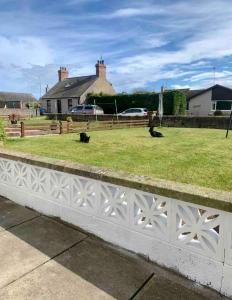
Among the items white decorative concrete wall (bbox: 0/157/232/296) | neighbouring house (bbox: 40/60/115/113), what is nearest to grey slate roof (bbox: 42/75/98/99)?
neighbouring house (bbox: 40/60/115/113)

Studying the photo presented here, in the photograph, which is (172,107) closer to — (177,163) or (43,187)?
(177,163)

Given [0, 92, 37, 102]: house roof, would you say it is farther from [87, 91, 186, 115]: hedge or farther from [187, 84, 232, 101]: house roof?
[187, 84, 232, 101]: house roof

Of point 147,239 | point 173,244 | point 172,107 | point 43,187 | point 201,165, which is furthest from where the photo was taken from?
point 172,107

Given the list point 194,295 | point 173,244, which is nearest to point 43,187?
point 173,244

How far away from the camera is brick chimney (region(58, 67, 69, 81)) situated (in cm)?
5556

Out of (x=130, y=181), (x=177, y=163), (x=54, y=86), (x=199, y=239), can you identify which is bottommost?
(x=177, y=163)

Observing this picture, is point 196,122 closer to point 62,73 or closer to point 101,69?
point 101,69

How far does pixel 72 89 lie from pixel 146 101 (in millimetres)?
18734

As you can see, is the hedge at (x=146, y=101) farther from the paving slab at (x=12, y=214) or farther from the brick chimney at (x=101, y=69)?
the paving slab at (x=12, y=214)

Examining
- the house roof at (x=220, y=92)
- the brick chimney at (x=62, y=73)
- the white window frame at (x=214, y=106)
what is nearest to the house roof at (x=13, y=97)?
the brick chimney at (x=62, y=73)

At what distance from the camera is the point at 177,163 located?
9570 mm

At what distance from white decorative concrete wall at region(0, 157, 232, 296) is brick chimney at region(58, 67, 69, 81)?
53.5 m

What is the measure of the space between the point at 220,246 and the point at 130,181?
1.13m

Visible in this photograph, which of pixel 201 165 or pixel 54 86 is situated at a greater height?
pixel 54 86
